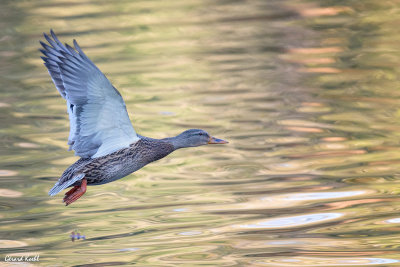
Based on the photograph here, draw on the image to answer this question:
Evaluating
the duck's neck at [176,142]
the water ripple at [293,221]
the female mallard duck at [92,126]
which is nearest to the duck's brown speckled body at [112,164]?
the female mallard duck at [92,126]

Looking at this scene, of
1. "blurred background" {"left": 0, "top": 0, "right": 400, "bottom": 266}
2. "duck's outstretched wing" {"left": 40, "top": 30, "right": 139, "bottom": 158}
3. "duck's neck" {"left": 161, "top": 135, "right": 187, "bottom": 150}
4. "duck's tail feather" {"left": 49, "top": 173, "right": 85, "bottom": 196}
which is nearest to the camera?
"duck's outstretched wing" {"left": 40, "top": 30, "right": 139, "bottom": 158}

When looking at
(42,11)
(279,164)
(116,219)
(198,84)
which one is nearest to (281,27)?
(198,84)

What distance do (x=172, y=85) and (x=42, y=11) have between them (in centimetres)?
658

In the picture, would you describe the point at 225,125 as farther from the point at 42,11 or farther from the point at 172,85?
the point at 42,11

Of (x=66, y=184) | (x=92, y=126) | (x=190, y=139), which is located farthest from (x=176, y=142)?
(x=66, y=184)

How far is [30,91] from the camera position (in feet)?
52.2

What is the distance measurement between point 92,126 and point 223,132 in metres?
4.93

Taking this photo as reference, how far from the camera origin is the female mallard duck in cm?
852

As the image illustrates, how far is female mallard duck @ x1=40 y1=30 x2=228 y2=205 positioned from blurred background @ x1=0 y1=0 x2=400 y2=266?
916 millimetres

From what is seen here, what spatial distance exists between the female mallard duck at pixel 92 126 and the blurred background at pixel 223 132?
0.92 meters

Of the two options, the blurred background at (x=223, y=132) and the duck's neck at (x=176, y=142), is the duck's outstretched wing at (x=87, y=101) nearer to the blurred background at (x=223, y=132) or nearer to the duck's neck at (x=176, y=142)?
the duck's neck at (x=176, y=142)

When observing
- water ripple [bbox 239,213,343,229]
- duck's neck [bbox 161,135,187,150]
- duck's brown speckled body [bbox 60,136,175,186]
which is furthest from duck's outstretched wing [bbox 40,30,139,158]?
water ripple [bbox 239,213,343,229]

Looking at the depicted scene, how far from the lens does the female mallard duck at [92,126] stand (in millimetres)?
8516

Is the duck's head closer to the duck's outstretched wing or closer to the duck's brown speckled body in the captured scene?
the duck's brown speckled body
